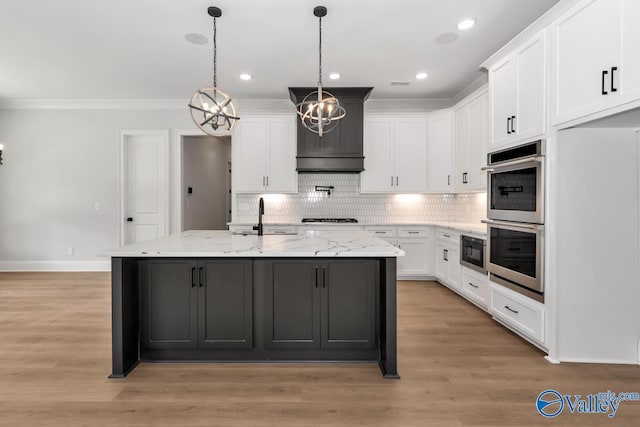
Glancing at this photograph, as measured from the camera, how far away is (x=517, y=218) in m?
2.85

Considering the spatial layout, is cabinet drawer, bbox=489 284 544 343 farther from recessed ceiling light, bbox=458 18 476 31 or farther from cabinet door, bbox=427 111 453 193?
recessed ceiling light, bbox=458 18 476 31

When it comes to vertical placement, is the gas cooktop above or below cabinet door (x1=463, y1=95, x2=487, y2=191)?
below

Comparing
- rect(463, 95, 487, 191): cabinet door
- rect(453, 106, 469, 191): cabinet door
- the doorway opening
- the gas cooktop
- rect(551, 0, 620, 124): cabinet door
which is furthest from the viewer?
the doorway opening

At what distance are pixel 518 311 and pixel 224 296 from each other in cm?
244

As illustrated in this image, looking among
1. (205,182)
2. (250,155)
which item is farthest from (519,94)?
(205,182)

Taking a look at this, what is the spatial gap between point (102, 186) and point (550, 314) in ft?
21.1

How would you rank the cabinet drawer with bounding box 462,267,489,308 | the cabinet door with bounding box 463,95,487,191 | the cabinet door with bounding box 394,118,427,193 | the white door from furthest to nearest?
the white door → the cabinet door with bounding box 394,118,427,193 → the cabinet door with bounding box 463,95,487,191 → the cabinet drawer with bounding box 462,267,489,308

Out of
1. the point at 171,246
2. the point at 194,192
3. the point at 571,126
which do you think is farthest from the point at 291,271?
the point at 194,192

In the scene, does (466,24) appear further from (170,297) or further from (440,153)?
(170,297)

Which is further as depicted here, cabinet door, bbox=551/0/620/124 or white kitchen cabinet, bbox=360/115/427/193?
white kitchen cabinet, bbox=360/115/427/193

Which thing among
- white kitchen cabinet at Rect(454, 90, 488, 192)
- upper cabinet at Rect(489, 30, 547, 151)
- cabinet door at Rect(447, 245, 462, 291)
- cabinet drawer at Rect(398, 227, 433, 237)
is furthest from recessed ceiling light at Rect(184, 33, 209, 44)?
cabinet door at Rect(447, 245, 462, 291)

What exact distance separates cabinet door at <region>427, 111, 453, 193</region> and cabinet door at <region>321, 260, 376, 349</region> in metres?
3.21

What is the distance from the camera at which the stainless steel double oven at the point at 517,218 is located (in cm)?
260

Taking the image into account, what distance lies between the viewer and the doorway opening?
6062 millimetres
